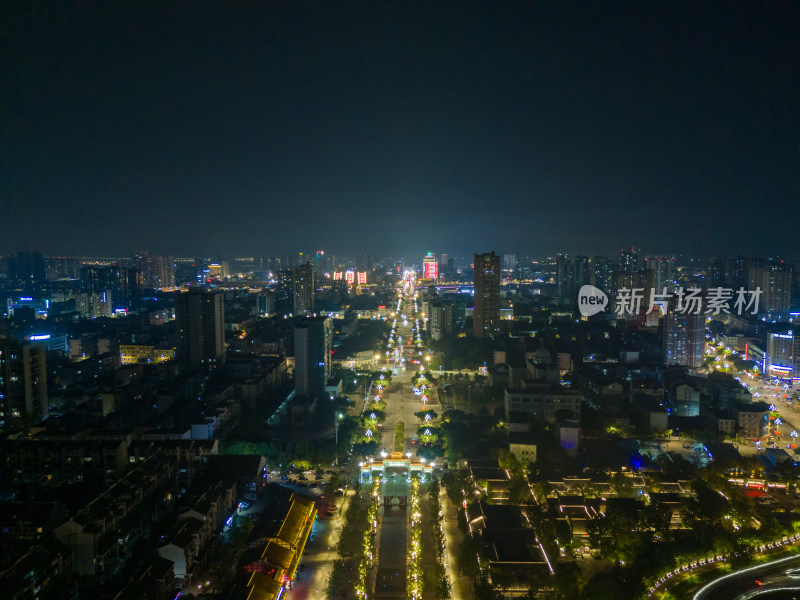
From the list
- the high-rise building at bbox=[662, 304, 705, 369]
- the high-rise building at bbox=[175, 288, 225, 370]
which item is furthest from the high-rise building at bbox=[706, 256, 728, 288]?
the high-rise building at bbox=[175, 288, 225, 370]

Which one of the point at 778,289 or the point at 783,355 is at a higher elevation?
the point at 778,289

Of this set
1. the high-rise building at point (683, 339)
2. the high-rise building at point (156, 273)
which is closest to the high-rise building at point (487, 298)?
the high-rise building at point (683, 339)

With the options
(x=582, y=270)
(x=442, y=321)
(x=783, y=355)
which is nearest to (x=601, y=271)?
(x=582, y=270)

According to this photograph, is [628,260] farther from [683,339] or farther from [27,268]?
[27,268]

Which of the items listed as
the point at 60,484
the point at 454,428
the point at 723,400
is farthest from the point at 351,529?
the point at 723,400

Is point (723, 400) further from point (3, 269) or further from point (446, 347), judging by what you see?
point (3, 269)

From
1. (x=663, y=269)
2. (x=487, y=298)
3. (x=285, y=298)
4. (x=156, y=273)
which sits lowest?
(x=285, y=298)
